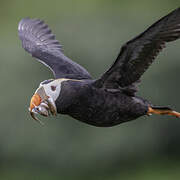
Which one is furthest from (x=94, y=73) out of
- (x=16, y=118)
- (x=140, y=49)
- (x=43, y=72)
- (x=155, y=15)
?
(x=140, y=49)

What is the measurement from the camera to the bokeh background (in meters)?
12.3

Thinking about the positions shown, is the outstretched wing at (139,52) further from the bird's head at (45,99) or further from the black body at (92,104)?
the bird's head at (45,99)

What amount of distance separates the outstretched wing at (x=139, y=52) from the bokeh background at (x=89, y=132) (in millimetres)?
4409

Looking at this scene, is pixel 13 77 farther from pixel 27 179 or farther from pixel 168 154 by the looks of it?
pixel 168 154

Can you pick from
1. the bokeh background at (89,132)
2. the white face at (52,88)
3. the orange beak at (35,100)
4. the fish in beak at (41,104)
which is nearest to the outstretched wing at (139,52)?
the white face at (52,88)

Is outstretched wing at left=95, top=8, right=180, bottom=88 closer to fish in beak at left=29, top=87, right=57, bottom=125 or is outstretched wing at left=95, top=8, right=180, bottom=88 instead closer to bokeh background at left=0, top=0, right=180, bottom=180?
fish in beak at left=29, top=87, right=57, bottom=125

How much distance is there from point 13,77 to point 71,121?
1.52m

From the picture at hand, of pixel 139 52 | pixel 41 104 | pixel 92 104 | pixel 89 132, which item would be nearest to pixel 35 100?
pixel 41 104

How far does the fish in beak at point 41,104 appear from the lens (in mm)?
7086

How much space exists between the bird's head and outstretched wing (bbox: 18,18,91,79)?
68 centimetres

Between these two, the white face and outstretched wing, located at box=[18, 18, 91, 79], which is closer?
→ the white face

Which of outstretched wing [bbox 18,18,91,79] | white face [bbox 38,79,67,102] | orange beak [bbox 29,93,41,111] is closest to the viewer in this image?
orange beak [bbox 29,93,41,111]

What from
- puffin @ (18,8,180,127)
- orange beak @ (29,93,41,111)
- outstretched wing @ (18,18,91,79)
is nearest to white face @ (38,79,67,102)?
puffin @ (18,8,180,127)

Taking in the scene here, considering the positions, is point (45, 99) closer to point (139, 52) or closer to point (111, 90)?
point (111, 90)
